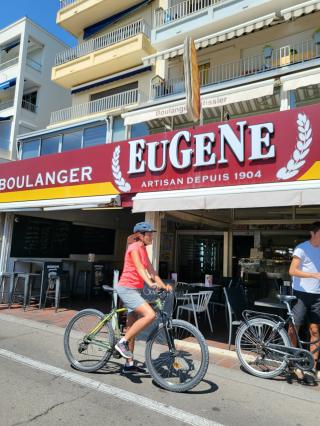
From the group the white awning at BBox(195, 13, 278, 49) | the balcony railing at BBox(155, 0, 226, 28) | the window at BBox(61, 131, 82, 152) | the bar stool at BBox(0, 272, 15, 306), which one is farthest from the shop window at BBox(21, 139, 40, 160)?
the balcony railing at BBox(155, 0, 226, 28)

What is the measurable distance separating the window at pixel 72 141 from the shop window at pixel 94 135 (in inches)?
8.8

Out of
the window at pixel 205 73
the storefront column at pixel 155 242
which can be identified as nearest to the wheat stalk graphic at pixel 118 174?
the storefront column at pixel 155 242

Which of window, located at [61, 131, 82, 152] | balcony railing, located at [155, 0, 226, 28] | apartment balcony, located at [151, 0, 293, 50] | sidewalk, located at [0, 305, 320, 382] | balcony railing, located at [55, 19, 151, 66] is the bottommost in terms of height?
sidewalk, located at [0, 305, 320, 382]

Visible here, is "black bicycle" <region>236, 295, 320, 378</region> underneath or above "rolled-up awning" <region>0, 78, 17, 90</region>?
underneath

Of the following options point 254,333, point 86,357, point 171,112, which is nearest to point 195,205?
point 254,333

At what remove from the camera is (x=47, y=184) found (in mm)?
9625

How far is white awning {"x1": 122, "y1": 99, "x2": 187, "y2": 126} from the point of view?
965 cm

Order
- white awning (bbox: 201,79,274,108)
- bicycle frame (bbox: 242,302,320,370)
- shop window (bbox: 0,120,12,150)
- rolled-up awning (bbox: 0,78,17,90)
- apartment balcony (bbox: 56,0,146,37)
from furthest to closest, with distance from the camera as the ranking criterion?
rolled-up awning (bbox: 0,78,17,90), shop window (bbox: 0,120,12,150), apartment balcony (bbox: 56,0,146,37), white awning (bbox: 201,79,274,108), bicycle frame (bbox: 242,302,320,370)

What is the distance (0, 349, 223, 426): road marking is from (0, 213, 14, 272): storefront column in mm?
5370

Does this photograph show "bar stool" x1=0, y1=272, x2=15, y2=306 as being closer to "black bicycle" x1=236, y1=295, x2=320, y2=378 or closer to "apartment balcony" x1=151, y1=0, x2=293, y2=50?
"black bicycle" x1=236, y1=295, x2=320, y2=378

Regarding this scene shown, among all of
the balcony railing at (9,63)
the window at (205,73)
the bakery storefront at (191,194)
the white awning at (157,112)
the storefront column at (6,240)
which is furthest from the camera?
the balcony railing at (9,63)

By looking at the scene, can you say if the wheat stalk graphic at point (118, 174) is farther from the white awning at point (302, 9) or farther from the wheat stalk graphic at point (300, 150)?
the white awning at point (302, 9)

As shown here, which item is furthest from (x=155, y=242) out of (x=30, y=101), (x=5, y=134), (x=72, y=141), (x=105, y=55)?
(x=30, y=101)

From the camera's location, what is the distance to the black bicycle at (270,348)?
14.9 ft
